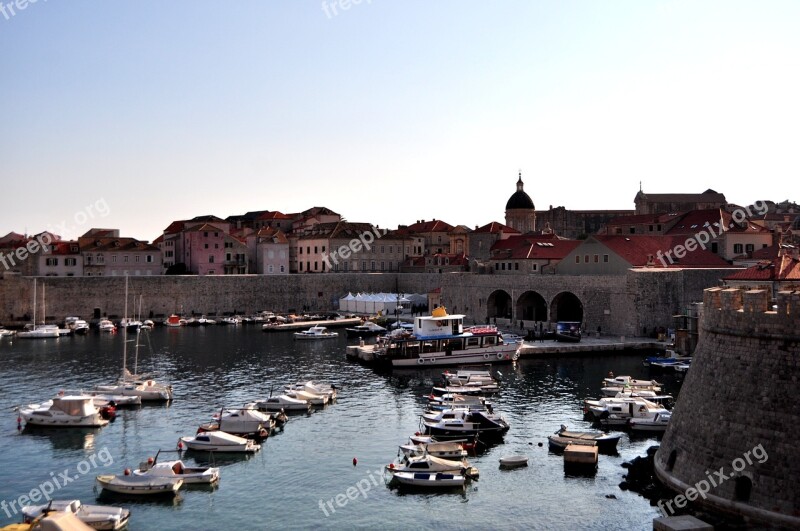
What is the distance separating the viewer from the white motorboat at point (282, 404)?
109ft

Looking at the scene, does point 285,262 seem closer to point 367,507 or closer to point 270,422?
point 270,422

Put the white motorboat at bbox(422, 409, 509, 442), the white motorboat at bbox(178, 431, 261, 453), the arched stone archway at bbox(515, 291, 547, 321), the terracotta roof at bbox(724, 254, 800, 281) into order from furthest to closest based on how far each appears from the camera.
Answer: the arched stone archway at bbox(515, 291, 547, 321) < the terracotta roof at bbox(724, 254, 800, 281) < the white motorboat at bbox(422, 409, 509, 442) < the white motorboat at bbox(178, 431, 261, 453)

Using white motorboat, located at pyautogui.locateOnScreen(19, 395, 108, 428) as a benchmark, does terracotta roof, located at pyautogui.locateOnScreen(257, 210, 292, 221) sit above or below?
above

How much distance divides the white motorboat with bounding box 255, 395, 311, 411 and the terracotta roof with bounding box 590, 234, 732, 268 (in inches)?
1130

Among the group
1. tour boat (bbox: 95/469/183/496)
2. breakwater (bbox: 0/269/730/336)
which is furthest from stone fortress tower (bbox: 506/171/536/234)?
tour boat (bbox: 95/469/183/496)

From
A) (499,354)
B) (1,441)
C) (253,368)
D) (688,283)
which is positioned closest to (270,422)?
(1,441)

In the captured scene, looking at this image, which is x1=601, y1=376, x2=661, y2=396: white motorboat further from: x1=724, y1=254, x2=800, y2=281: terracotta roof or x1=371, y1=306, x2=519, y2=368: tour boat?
x1=371, y1=306, x2=519, y2=368: tour boat

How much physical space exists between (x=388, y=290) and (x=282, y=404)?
48.0m

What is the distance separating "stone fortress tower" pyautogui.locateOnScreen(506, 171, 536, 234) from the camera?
86.2 metres

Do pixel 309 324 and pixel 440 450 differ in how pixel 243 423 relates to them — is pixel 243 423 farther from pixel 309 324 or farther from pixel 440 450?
pixel 309 324

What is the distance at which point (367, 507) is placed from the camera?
2173cm

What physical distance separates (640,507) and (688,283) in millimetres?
34455

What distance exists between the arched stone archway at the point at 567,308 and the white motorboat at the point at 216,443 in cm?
3449

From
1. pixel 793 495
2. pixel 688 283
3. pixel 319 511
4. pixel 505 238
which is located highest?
pixel 505 238
